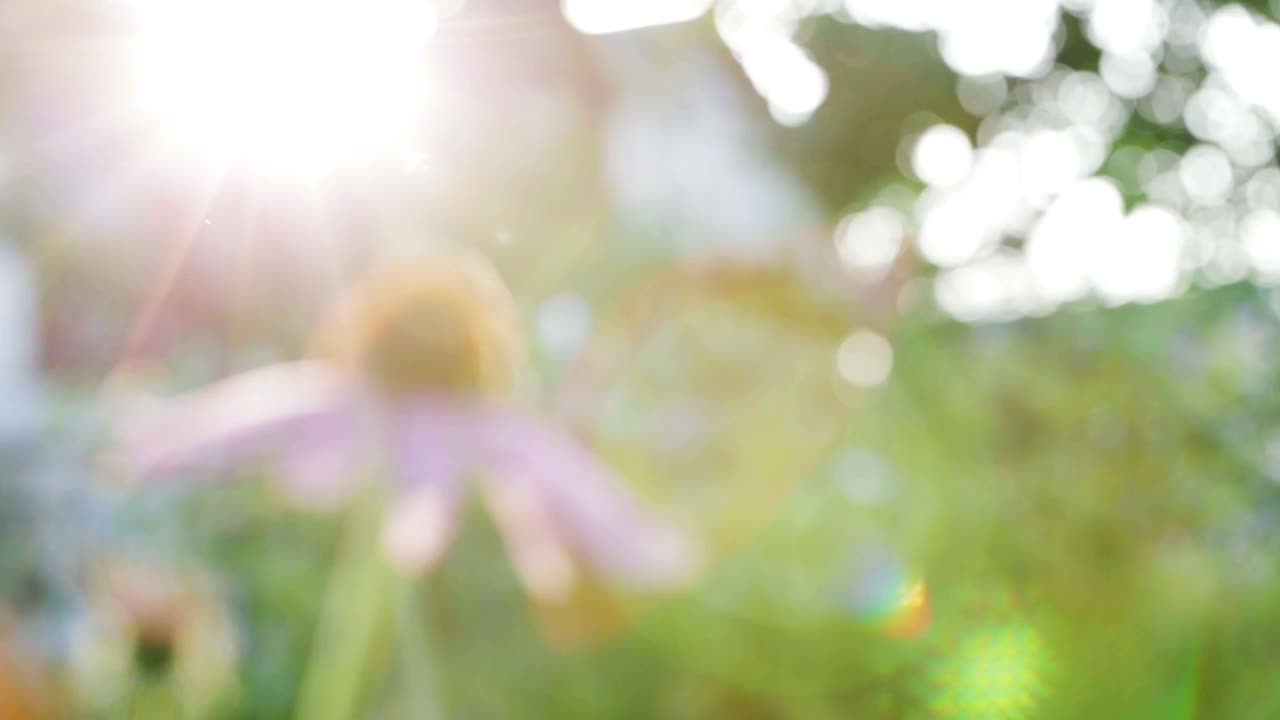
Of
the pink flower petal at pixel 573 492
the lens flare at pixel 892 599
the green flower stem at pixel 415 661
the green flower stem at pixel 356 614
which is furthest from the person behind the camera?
the lens flare at pixel 892 599

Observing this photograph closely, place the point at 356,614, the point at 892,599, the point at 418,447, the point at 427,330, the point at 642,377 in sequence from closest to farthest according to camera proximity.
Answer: the point at 356,614, the point at 418,447, the point at 427,330, the point at 892,599, the point at 642,377

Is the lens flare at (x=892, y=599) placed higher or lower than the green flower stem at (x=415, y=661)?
lower

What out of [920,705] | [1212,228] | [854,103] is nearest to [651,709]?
[920,705]

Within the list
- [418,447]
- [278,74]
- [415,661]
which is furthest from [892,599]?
[278,74]

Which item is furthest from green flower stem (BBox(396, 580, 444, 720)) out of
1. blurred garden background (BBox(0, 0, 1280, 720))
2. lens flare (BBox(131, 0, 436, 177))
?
lens flare (BBox(131, 0, 436, 177))

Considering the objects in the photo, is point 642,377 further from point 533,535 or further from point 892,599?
point 533,535

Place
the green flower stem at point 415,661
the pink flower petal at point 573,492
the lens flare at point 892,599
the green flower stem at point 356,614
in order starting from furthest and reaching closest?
1. the lens flare at point 892,599
2. the green flower stem at point 415,661
3. the pink flower petal at point 573,492
4. the green flower stem at point 356,614

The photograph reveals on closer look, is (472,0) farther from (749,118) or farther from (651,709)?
(749,118)

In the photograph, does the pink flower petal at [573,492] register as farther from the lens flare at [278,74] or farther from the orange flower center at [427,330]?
the lens flare at [278,74]

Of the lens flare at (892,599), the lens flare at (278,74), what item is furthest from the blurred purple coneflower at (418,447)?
the lens flare at (892,599)
